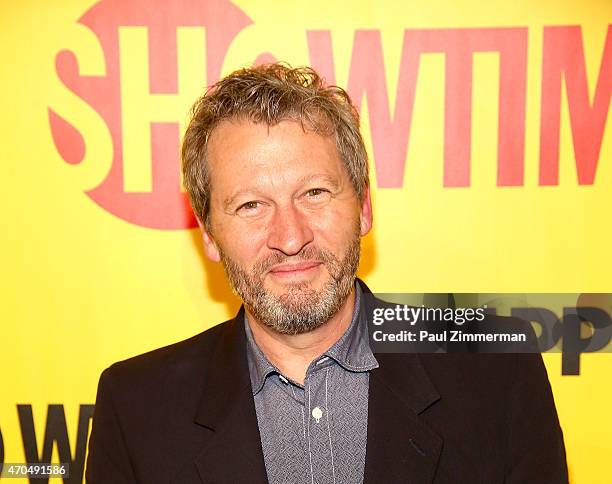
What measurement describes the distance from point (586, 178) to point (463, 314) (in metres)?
0.54

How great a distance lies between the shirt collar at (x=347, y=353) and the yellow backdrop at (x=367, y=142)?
36cm

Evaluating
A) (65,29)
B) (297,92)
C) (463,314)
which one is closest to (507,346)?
(463,314)

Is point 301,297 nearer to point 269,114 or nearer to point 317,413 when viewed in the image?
point 317,413

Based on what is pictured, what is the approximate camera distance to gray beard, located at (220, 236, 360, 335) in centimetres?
143

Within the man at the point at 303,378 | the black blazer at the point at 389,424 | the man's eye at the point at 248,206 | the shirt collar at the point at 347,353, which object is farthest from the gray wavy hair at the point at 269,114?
the black blazer at the point at 389,424

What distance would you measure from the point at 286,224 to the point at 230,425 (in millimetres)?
452

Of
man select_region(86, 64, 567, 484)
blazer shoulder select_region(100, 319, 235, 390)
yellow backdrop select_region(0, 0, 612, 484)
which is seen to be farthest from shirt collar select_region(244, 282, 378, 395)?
yellow backdrop select_region(0, 0, 612, 484)

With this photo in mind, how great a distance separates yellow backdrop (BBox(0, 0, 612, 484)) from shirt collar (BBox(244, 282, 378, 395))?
0.36 meters

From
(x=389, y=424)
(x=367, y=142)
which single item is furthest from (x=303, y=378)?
(x=367, y=142)

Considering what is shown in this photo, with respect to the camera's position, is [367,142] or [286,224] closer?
[286,224]

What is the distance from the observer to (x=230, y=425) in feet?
4.69

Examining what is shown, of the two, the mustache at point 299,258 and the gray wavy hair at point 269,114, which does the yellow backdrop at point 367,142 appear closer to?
the gray wavy hair at point 269,114

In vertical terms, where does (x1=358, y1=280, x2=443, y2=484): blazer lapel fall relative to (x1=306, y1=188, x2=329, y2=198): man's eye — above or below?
below

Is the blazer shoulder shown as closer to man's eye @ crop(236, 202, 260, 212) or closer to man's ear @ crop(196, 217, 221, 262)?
man's ear @ crop(196, 217, 221, 262)
